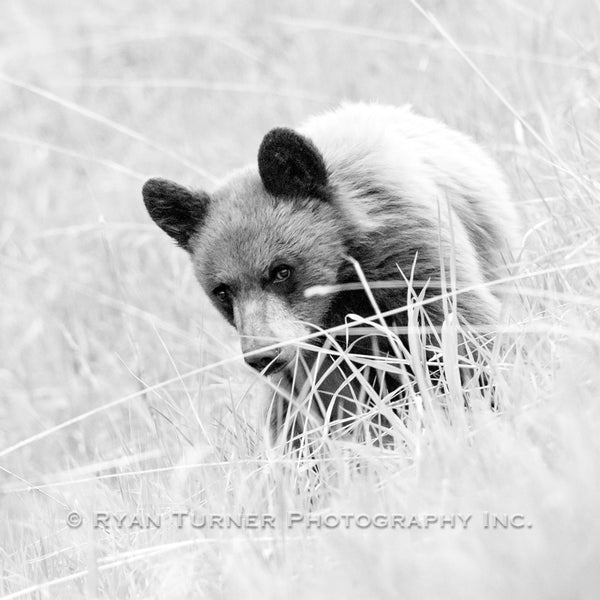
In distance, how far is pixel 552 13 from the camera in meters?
6.75

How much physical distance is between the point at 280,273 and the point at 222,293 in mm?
347

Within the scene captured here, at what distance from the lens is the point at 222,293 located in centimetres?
473

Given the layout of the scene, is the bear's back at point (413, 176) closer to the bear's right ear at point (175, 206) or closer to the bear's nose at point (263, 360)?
the bear's right ear at point (175, 206)

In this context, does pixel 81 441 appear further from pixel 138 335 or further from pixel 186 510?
pixel 186 510

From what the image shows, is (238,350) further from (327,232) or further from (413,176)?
(413,176)

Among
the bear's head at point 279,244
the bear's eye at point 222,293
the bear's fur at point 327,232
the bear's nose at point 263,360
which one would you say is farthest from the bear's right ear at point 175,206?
the bear's nose at point 263,360

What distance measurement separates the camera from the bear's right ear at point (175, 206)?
15.8ft

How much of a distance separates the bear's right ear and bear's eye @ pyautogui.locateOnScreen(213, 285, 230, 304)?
0.33m

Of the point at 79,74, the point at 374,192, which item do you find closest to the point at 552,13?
the point at 374,192

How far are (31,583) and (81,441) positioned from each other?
10.3ft

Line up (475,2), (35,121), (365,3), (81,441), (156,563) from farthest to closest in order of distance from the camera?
(35,121)
(365,3)
(475,2)
(81,441)
(156,563)

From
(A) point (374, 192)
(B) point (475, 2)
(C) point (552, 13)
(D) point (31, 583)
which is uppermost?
(B) point (475, 2)

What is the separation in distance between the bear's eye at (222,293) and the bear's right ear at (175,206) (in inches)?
13.0

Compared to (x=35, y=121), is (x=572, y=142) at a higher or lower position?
lower
